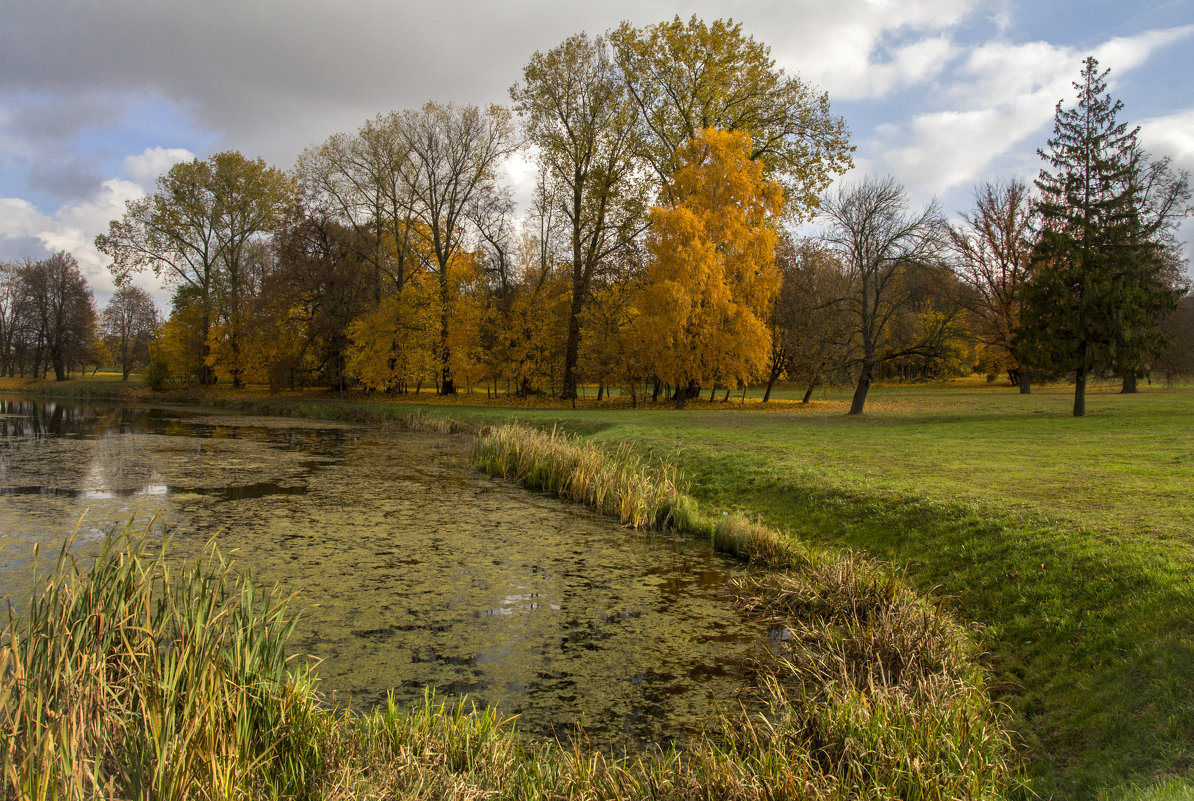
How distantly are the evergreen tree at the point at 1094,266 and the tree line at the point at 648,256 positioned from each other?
63mm

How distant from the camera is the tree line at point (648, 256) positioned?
2073 centimetres

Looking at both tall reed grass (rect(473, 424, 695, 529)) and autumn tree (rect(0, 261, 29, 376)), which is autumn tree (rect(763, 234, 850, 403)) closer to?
tall reed grass (rect(473, 424, 695, 529))

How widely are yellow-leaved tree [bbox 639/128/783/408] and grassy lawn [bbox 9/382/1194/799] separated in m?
10.4

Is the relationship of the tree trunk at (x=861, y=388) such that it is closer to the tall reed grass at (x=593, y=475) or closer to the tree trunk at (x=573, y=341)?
the tall reed grass at (x=593, y=475)

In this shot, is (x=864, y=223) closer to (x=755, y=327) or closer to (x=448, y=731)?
(x=755, y=327)

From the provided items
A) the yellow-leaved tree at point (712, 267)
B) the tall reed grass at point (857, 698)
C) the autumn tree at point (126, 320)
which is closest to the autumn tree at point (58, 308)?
the autumn tree at point (126, 320)

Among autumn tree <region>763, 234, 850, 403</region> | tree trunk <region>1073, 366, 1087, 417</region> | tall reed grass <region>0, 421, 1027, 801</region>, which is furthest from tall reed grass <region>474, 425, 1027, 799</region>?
autumn tree <region>763, 234, 850, 403</region>

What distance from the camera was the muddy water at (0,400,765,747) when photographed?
5449 mm

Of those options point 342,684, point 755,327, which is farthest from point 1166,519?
point 755,327

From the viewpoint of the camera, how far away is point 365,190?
1507 inches

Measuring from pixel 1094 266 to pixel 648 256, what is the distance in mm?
17484

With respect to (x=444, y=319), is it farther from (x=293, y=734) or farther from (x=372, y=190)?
(x=293, y=734)

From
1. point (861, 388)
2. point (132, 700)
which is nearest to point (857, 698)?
point (132, 700)

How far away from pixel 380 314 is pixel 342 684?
104 ft
